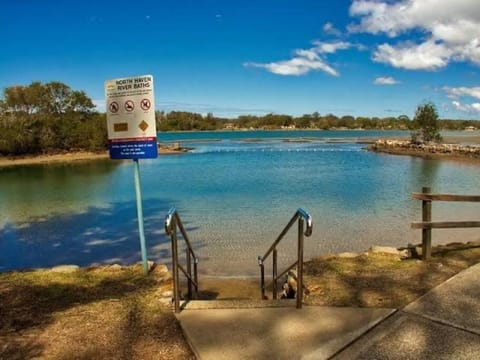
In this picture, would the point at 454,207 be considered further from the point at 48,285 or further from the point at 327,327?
the point at 48,285

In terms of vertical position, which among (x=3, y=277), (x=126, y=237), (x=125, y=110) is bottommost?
(x=126, y=237)

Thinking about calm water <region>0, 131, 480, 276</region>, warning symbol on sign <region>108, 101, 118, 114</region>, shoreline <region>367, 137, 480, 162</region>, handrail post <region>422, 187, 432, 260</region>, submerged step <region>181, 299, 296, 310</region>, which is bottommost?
calm water <region>0, 131, 480, 276</region>

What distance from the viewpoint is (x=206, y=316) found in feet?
12.5

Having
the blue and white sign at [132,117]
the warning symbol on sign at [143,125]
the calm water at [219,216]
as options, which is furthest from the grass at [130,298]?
the calm water at [219,216]

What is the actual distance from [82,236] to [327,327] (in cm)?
955

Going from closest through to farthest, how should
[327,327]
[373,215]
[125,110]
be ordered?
[327,327] → [125,110] → [373,215]

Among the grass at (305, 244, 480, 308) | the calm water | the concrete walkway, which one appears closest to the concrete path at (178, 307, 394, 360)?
the concrete walkway

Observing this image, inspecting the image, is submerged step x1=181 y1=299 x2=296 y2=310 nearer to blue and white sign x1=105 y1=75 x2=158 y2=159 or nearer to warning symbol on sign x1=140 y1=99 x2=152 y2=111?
blue and white sign x1=105 y1=75 x2=158 y2=159

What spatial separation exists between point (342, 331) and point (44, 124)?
5854 cm

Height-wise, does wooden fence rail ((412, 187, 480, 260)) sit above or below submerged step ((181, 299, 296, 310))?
above

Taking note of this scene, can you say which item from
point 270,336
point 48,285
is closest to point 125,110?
point 48,285

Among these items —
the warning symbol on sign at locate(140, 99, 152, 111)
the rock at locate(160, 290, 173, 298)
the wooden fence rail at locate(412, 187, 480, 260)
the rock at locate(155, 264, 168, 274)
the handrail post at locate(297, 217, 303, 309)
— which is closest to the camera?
the handrail post at locate(297, 217, 303, 309)

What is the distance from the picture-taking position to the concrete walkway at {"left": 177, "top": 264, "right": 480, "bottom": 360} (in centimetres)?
311

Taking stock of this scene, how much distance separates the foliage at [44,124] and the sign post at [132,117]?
51.1 m
